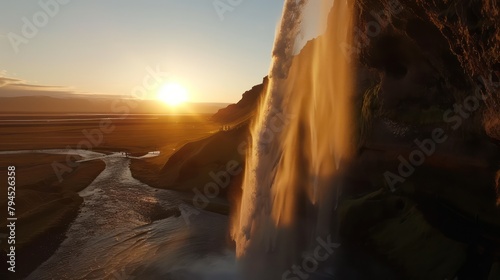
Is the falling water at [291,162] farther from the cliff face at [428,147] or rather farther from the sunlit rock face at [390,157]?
the cliff face at [428,147]

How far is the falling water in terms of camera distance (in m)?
14.3

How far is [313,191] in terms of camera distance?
1689 centimetres

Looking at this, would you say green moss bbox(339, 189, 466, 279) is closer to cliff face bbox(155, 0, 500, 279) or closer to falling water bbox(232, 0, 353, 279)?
cliff face bbox(155, 0, 500, 279)

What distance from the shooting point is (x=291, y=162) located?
53.6 ft

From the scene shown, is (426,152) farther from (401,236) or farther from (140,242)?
(140,242)

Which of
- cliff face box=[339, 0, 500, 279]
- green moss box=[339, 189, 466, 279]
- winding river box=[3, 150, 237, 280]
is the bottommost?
winding river box=[3, 150, 237, 280]

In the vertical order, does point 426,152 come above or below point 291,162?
above

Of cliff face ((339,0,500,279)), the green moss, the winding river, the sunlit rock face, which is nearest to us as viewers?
cliff face ((339,0,500,279))

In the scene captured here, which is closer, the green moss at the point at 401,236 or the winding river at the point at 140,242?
the green moss at the point at 401,236

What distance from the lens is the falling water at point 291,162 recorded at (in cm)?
1430

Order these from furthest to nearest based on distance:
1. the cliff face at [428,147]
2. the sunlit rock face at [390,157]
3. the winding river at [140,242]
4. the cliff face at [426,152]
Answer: the winding river at [140,242]
the sunlit rock face at [390,157]
the cliff face at [426,152]
the cliff face at [428,147]

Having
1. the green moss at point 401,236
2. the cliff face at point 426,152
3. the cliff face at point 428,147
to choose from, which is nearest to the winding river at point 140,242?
the green moss at point 401,236

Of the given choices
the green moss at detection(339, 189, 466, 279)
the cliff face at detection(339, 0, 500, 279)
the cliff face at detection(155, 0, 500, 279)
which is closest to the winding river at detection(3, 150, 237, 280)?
the green moss at detection(339, 189, 466, 279)

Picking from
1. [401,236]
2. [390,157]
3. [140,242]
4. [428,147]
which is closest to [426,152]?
[428,147]
